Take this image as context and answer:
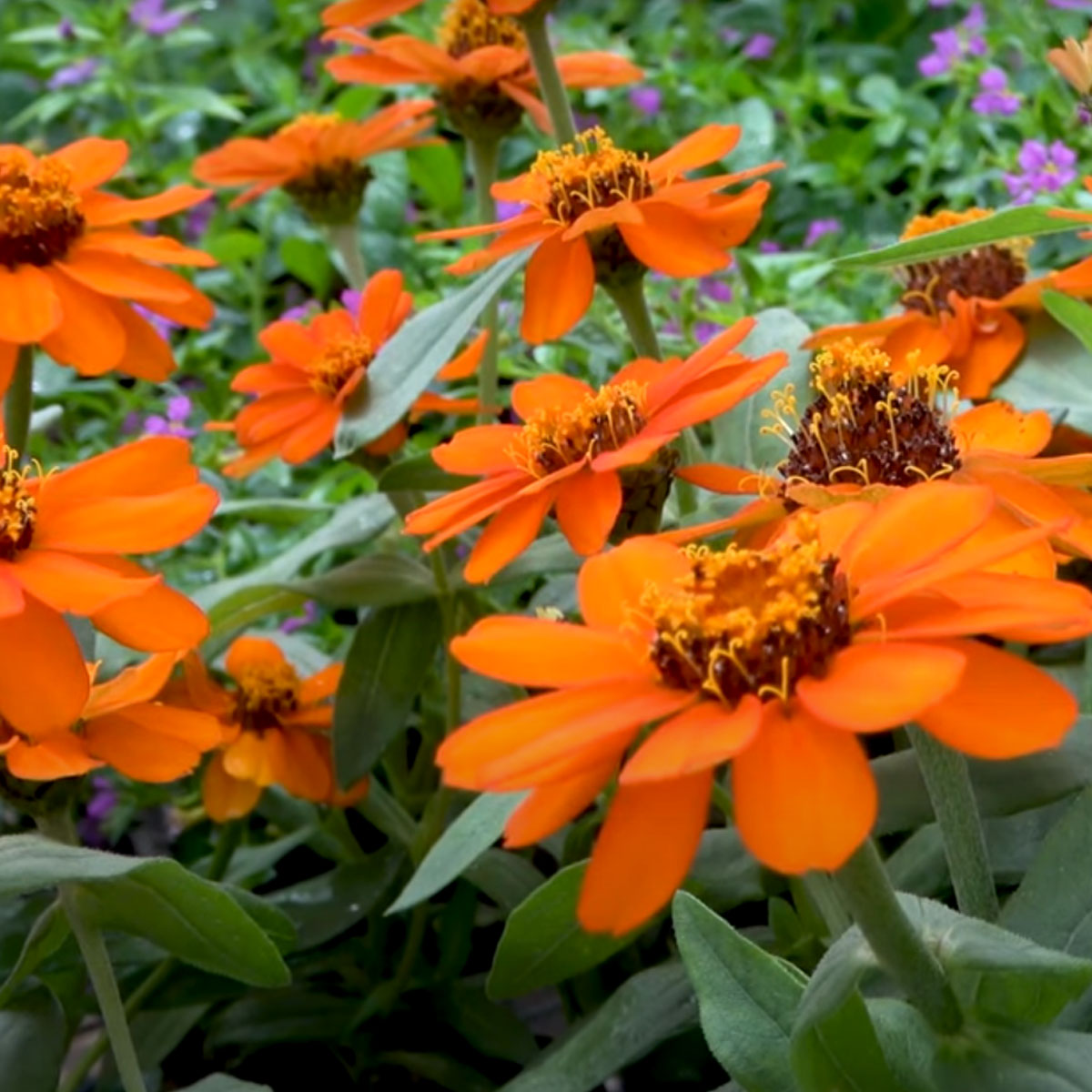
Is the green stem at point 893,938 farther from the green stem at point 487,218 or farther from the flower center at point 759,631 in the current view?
the green stem at point 487,218

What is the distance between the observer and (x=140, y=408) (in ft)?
3.92

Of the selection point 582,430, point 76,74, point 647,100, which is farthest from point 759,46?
point 582,430

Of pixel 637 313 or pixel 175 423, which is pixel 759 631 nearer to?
pixel 637 313

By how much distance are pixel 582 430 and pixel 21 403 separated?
0.84ft

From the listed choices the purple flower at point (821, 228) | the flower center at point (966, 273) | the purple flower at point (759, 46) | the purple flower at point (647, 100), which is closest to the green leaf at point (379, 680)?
the flower center at point (966, 273)

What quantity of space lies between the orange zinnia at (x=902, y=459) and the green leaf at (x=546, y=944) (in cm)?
13

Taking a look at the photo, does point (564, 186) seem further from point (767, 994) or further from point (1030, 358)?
point (767, 994)

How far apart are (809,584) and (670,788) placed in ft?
0.20

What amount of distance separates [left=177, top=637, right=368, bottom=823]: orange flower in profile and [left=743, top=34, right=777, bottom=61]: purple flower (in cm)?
86

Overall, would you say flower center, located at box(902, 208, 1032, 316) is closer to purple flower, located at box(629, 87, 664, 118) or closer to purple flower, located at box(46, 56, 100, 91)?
purple flower, located at box(629, 87, 664, 118)

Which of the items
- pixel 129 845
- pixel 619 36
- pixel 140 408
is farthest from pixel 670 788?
pixel 619 36

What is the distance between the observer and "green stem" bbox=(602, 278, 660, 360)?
663mm

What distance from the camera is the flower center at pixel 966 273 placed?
0.74 meters

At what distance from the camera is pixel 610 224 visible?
2.11 ft
